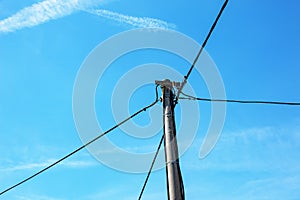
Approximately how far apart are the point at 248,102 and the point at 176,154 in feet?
10.9

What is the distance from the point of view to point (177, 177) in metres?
6.02

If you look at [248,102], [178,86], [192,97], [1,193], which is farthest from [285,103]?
[1,193]

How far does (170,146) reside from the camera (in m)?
6.26

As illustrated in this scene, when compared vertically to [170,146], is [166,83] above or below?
above

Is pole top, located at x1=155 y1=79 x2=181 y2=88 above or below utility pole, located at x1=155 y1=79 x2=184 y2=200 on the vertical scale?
above

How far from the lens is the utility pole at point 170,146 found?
5945 millimetres

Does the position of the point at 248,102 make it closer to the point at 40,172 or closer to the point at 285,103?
the point at 285,103

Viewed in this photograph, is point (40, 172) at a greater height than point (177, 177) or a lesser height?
greater

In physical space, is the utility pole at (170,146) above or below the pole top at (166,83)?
below

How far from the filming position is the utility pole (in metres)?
5.95

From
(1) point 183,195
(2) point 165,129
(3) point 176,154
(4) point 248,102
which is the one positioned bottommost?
(1) point 183,195

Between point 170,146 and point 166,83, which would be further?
point 166,83

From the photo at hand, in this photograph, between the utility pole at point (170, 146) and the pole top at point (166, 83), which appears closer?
the utility pole at point (170, 146)

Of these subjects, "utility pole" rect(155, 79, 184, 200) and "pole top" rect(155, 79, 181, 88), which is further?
"pole top" rect(155, 79, 181, 88)
